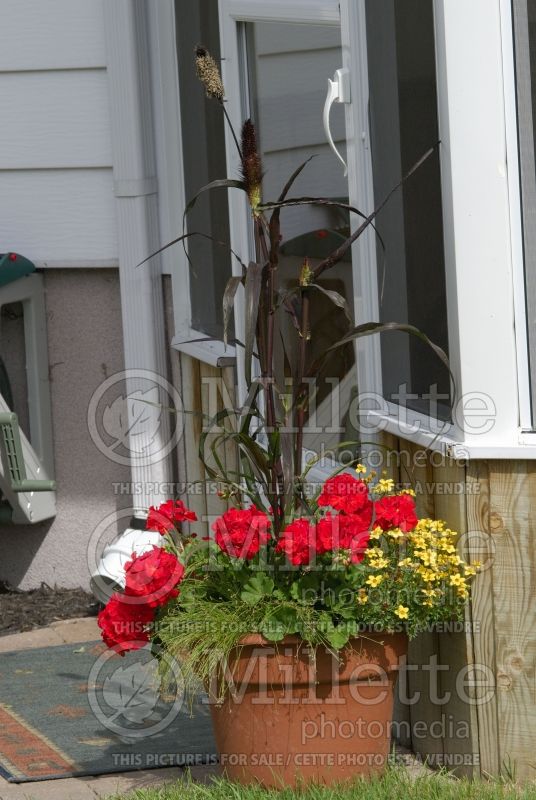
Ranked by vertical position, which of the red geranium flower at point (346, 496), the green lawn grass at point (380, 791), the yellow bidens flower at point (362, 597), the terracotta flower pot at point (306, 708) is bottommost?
the green lawn grass at point (380, 791)

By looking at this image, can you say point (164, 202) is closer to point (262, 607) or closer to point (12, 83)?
point (12, 83)

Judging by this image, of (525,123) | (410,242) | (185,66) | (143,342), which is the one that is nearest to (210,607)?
(410,242)

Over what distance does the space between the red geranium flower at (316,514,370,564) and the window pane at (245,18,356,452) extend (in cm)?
85

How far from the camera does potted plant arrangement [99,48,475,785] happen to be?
2629 millimetres

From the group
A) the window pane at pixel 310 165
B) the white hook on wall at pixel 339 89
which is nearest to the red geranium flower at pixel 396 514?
the window pane at pixel 310 165

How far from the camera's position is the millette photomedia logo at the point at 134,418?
4.61 metres

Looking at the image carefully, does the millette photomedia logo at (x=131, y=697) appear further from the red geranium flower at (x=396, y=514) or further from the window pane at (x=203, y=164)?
the window pane at (x=203, y=164)

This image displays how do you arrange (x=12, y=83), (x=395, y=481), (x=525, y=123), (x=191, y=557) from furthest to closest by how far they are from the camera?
(x=12, y=83), (x=395, y=481), (x=191, y=557), (x=525, y=123)

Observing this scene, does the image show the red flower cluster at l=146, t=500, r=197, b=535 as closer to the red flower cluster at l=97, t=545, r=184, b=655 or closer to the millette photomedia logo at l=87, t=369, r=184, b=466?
the red flower cluster at l=97, t=545, r=184, b=655

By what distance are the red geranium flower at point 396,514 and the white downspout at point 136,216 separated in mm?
1916

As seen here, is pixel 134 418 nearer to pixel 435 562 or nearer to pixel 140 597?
pixel 140 597

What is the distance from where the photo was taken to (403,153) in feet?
9.77

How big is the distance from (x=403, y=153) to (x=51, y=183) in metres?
2.11

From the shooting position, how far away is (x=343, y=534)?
260cm
